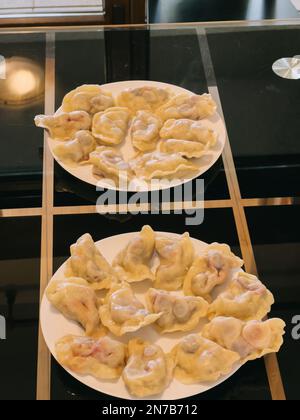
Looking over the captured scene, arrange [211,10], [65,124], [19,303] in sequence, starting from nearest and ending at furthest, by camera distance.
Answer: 1. [19,303]
2. [65,124]
3. [211,10]

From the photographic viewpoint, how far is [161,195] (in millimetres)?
1229

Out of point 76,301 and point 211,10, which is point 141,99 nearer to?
point 76,301

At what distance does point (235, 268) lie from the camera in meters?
1.09

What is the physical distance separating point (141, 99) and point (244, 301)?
0.59 metres

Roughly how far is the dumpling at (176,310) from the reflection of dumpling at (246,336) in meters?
0.03

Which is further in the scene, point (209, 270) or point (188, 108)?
point (188, 108)

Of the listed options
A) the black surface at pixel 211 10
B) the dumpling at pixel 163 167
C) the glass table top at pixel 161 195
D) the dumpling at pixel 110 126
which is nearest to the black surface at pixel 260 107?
the glass table top at pixel 161 195

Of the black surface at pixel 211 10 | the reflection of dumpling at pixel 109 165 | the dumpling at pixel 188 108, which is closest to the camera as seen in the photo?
the reflection of dumpling at pixel 109 165

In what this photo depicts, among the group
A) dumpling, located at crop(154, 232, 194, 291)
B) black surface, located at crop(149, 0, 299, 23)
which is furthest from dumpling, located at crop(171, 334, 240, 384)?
black surface, located at crop(149, 0, 299, 23)

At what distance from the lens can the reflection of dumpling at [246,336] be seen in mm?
970

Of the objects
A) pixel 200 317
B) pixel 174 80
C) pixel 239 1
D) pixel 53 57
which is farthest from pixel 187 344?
pixel 239 1

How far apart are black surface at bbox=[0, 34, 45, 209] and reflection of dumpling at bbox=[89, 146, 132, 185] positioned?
0.12m

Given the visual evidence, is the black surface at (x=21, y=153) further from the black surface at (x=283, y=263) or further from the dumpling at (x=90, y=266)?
the black surface at (x=283, y=263)

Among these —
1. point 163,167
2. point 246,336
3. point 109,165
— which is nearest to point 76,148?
point 109,165
